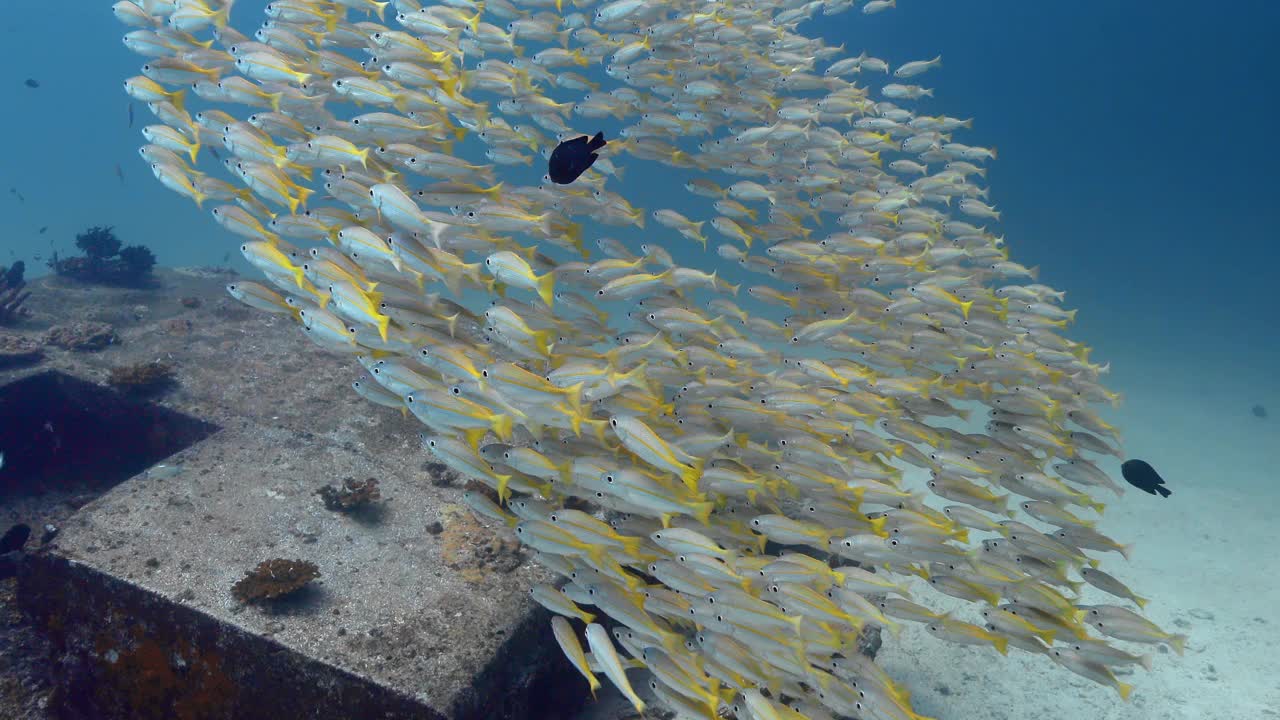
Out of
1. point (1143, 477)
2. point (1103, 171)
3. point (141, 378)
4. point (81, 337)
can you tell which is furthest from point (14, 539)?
point (1103, 171)

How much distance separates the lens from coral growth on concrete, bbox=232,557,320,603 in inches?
165

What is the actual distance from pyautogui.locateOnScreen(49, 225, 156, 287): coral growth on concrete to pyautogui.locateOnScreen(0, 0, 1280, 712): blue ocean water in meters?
11.8

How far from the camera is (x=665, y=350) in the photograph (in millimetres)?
4652

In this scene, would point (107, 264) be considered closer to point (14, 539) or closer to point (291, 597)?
point (14, 539)

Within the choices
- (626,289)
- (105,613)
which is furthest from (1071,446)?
(105,613)

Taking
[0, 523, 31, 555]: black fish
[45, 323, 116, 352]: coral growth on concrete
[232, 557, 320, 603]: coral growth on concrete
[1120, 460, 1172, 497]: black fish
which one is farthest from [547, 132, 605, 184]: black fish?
[45, 323, 116, 352]: coral growth on concrete

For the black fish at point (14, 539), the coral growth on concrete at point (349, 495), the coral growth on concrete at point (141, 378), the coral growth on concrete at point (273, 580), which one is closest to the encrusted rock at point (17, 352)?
the coral growth on concrete at point (141, 378)

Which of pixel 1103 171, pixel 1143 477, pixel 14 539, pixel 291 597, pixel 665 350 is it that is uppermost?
pixel 1103 171

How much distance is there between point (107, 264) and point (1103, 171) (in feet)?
263

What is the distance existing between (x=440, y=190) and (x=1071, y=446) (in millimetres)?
5546

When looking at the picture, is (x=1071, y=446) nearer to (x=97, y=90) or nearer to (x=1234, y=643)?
(x=1234, y=643)

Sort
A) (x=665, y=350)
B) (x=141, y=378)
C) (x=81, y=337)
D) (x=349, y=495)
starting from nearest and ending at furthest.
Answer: (x=665, y=350), (x=349, y=495), (x=141, y=378), (x=81, y=337)

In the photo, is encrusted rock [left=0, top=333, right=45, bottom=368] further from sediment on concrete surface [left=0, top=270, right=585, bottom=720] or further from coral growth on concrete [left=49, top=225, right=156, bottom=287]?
coral growth on concrete [left=49, top=225, right=156, bottom=287]

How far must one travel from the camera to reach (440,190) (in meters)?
4.54
